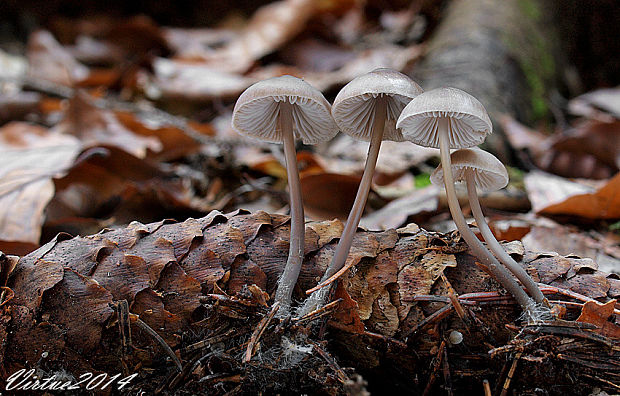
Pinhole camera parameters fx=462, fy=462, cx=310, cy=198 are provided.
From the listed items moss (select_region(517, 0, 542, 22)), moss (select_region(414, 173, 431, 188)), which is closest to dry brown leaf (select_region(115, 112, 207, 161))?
moss (select_region(414, 173, 431, 188))

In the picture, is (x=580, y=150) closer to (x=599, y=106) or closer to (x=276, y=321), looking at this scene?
(x=599, y=106)

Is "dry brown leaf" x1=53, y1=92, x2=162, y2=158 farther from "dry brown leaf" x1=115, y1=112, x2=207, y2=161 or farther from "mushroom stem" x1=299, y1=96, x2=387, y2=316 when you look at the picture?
"mushroom stem" x1=299, y1=96, x2=387, y2=316

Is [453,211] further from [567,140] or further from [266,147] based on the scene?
[567,140]

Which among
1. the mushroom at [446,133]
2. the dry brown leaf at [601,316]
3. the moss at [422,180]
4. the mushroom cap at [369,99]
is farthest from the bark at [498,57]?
the dry brown leaf at [601,316]

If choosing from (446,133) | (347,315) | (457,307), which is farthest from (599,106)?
(347,315)

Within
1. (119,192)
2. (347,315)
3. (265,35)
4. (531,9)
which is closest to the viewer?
(347,315)

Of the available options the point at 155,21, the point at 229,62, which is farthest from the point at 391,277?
the point at 155,21
